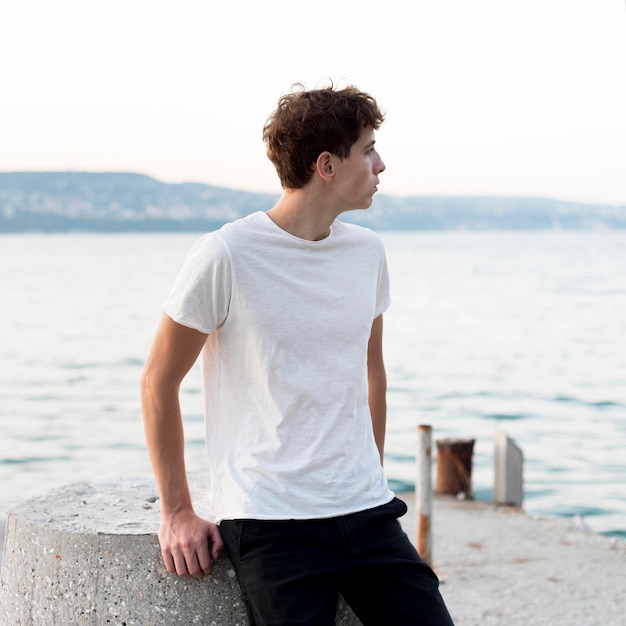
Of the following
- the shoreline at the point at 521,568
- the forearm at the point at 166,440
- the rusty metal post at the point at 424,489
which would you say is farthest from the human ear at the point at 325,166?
the shoreline at the point at 521,568

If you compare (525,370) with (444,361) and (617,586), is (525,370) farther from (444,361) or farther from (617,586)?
(617,586)

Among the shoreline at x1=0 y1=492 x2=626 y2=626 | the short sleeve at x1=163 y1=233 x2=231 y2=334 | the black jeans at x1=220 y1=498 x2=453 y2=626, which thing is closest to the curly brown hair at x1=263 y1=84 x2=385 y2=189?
the short sleeve at x1=163 y1=233 x2=231 y2=334

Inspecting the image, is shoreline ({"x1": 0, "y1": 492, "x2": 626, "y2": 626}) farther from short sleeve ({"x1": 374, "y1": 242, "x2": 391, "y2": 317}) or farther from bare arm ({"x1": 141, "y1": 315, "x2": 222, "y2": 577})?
bare arm ({"x1": 141, "y1": 315, "x2": 222, "y2": 577})

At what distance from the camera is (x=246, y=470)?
289 centimetres

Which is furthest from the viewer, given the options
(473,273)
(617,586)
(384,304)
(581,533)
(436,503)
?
(473,273)

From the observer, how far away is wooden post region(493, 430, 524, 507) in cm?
1045

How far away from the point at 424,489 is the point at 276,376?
165 inches

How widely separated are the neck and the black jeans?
2.80ft

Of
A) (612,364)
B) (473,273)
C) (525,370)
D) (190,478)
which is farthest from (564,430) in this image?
(473,273)

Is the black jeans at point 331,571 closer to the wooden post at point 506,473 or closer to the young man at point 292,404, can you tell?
the young man at point 292,404

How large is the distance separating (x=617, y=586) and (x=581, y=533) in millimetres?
1817

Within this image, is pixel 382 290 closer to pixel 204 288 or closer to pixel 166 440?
pixel 204 288

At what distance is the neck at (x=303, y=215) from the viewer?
3.04 m

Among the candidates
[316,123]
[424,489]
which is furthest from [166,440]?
[424,489]
